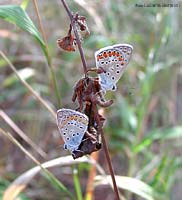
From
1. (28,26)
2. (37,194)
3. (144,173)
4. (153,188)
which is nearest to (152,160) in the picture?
(144,173)

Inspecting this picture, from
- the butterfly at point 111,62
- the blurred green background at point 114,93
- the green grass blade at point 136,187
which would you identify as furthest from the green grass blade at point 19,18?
the blurred green background at point 114,93

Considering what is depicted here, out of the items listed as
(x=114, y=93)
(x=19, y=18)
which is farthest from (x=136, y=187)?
(x=114, y=93)

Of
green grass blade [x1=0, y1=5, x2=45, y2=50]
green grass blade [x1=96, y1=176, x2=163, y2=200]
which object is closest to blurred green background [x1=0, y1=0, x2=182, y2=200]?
green grass blade [x1=96, y1=176, x2=163, y2=200]

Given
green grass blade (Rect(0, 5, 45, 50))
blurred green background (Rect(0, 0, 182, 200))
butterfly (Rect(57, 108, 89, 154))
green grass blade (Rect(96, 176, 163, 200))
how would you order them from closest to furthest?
butterfly (Rect(57, 108, 89, 154)), green grass blade (Rect(0, 5, 45, 50)), green grass blade (Rect(96, 176, 163, 200)), blurred green background (Rect(0, 0, 182, 200))

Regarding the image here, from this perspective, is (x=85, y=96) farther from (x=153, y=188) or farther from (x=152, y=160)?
(x=152, y=160)

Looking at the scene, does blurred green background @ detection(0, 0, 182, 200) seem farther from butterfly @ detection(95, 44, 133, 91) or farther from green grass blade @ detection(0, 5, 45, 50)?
butterfly @ detection(95, 44, 133, 91)

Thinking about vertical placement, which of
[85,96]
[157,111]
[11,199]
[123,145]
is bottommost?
[157,111]

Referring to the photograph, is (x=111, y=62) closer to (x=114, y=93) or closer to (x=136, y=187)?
(x=136, y=187)
